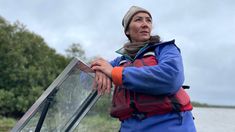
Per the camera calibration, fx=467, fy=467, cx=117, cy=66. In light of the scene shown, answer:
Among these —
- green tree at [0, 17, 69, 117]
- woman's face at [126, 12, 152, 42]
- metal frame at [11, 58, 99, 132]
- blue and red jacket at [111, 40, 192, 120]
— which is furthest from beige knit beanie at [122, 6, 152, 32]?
green tree at [0, 17, 69, 117]

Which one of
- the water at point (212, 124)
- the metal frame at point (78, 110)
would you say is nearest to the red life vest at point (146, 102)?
the metal frame at point (78, 110)

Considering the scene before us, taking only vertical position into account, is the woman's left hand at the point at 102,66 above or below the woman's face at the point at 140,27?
below

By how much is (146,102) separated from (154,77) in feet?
0.54

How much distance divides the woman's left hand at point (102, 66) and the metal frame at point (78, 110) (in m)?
0.09

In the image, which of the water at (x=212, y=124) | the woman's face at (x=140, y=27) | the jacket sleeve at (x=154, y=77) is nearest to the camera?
the jacket sleeve at (x=154, y=77)

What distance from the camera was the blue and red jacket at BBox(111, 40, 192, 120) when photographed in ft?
7.72

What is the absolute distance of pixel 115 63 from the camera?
2.84 metres

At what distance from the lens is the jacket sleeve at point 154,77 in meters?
2.35

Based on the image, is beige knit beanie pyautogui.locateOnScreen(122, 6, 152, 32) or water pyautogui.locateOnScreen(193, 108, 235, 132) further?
water pyautogui.locateOnScreen(193, 108, 235, 132)

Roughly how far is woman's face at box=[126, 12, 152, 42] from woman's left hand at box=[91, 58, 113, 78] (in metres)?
0.25

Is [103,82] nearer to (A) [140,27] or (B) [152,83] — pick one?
(B) [152,83]

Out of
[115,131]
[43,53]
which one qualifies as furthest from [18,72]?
[115,131]

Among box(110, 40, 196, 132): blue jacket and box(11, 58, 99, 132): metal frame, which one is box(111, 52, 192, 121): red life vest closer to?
box(110, 40, 196, 132): blue jacket

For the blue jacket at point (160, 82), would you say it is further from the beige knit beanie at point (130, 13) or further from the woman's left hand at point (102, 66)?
the beige knit beanie at point (130, 13)
